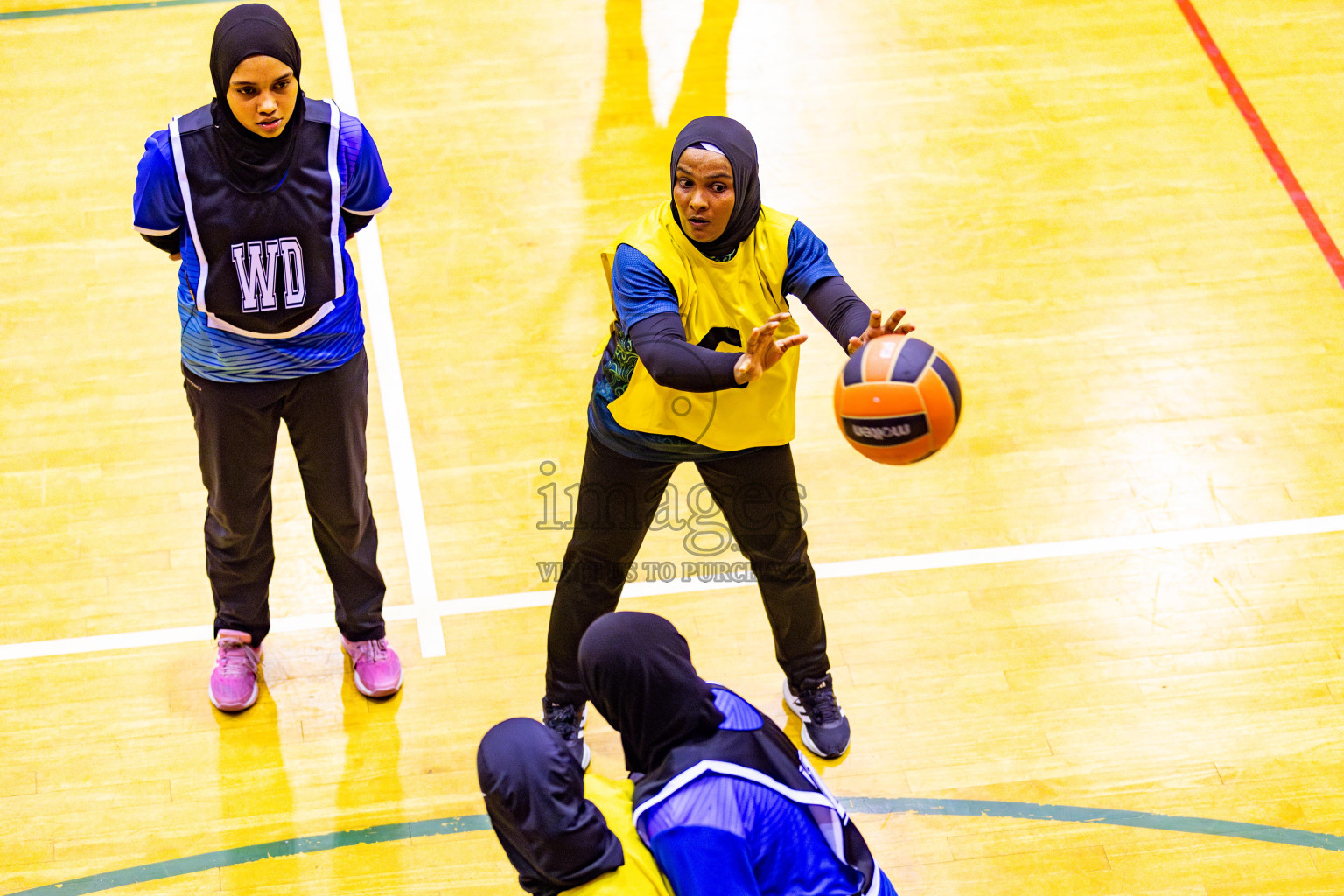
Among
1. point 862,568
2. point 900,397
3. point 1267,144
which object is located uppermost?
point 900,397

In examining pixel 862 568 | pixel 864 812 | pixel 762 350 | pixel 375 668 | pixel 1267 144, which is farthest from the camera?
pixel 1267 144

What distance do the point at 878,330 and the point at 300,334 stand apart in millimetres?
1600

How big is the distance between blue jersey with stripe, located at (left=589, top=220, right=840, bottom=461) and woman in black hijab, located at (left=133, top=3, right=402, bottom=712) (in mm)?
751

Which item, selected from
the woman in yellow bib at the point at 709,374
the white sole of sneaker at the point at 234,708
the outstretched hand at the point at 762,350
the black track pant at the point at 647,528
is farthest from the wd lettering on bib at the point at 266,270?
the white sole of sneaker at the point at 234,708

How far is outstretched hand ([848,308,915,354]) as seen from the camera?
3412 millimetres

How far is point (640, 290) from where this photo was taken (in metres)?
3.49

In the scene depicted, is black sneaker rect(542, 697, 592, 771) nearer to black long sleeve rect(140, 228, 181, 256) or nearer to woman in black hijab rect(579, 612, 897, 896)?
woman in black hijab rect(579, 612, 897, 896)

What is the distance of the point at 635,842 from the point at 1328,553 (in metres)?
3.32

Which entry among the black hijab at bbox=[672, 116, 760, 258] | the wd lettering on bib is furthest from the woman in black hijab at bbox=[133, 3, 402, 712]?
the black hijab at bbox=[672, 116, 760, 258]

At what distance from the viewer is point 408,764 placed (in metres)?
4.33

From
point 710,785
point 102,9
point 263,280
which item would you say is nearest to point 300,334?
point 263,280

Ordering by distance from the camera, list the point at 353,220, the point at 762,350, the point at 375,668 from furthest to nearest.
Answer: the point at 375,668, the point at 353,220, the point at 762,350

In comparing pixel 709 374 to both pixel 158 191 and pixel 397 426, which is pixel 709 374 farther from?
pixel 397 426

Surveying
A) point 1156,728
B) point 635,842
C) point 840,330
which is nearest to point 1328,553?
point 1156,728
